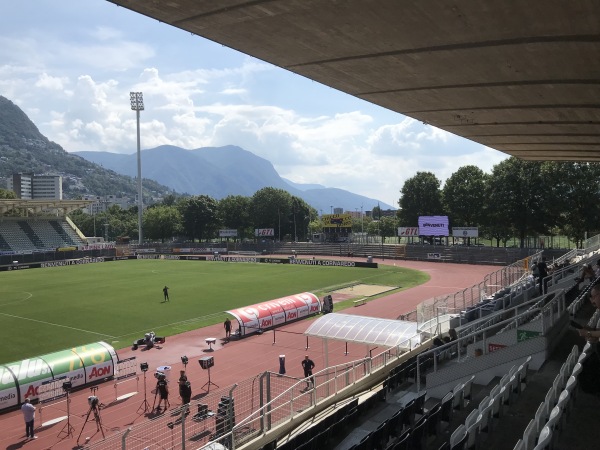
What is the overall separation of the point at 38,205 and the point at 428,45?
90.0 meters

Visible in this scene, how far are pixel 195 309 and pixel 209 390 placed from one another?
16.6 meters

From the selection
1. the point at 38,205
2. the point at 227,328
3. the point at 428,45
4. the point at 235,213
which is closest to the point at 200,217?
the point at 235,213

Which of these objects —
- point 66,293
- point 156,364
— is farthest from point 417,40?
point 66,293

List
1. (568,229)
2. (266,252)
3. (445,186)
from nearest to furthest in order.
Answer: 1. (568,229)
2. (445,186)
3. (266,252)

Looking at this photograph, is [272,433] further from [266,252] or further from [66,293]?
[266,252]

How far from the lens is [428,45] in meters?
10.4

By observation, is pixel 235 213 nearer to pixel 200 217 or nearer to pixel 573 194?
pixel 200 217

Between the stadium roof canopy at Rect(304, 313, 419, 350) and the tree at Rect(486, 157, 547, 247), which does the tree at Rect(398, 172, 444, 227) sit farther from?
the stadium roof canopy at Rect(304, 313, 419, 350)

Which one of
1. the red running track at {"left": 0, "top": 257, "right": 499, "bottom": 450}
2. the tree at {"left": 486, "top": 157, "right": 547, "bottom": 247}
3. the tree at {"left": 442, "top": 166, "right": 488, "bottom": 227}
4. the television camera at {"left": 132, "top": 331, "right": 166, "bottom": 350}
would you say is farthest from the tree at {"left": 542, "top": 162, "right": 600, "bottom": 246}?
the television camera at {"left": 132, "top": 331, "right": 166, "bottom": 350}

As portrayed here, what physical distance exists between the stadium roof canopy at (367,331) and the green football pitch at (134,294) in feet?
42.8

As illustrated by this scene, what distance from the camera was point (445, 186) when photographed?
79562 mm

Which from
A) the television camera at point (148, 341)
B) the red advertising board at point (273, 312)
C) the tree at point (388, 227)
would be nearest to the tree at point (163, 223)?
the tree at point (388, 227)

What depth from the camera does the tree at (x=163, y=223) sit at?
384 feet

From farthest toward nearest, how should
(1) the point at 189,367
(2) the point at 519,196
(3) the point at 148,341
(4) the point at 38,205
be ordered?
(4) the point at 38,205, (2) the point at 519,196, (3) the point at 148,341, (1) the point at 189,367
